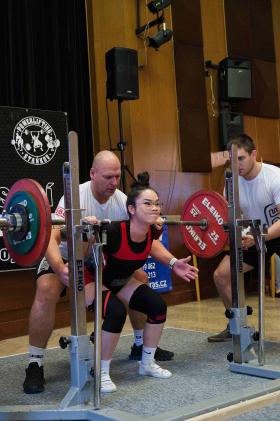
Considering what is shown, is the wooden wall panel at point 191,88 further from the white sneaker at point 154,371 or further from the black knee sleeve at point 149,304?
the white sneaker at point 154,371

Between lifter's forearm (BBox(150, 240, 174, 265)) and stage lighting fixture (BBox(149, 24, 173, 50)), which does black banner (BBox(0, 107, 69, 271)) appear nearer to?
stage lighting fixture (BBox(149, 24, 173, 50))

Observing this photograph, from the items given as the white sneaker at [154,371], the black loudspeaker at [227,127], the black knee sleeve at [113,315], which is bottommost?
the white sneaker at [154,371]

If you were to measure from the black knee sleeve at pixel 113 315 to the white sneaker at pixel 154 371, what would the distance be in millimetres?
332

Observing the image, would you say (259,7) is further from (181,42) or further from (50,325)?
(50,325)

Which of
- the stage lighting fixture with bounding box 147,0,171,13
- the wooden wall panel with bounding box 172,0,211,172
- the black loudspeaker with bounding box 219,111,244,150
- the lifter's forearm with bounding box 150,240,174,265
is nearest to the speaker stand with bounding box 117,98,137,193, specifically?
the wooden wall panel with bounding box 172,0,211,172

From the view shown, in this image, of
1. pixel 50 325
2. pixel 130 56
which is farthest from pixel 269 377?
pixel 130 56

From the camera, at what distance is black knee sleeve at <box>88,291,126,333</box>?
248cm

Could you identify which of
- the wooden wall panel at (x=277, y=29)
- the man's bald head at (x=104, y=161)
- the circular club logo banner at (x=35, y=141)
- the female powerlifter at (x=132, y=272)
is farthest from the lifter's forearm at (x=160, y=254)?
the wooden wall panel at (x=277, y=29)

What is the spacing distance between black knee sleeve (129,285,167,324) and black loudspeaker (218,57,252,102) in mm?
3744

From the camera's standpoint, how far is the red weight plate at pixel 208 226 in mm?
3008

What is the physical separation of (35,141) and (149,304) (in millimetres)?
2062

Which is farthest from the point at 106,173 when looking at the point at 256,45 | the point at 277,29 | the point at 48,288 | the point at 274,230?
the point at 277,29

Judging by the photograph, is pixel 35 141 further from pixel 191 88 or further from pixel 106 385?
pixel 106 385

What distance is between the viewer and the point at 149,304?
2.64 meters
